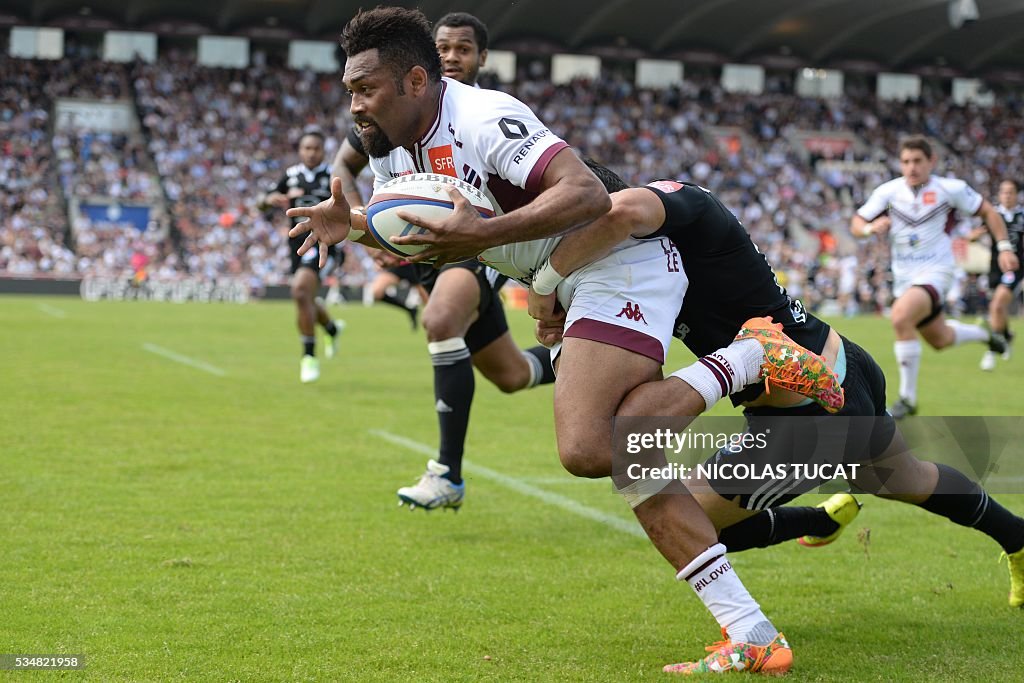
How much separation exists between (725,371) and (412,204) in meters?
1.15

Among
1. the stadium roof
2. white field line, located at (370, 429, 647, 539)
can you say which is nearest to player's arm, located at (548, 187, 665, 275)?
white field line, located at (370, 429, 647, 539)

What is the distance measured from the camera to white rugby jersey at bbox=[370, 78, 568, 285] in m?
3.61

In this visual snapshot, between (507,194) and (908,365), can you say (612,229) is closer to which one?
(507,194)

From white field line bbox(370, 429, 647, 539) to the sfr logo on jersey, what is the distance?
238 centimetres

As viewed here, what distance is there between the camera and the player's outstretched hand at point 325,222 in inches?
148

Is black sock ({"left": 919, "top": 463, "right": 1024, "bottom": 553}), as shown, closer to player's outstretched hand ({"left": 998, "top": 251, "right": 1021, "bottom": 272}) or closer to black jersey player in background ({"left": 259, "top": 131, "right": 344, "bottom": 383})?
player's outstretched hand ({"left": 998, "top": 251, "right": 1021, "bottom": 272})

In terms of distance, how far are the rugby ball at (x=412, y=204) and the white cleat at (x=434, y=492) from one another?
1942 mm

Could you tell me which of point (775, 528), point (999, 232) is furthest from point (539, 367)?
point (999, 232)

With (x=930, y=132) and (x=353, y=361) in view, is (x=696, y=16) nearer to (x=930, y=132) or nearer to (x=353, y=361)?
(x=930, y=132)

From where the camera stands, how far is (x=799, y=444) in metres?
4.16

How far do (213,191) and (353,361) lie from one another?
87.1 feet

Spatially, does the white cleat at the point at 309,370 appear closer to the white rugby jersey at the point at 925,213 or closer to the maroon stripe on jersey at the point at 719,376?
the white rugby jersey at the point at 925,213

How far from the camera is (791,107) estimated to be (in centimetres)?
5044

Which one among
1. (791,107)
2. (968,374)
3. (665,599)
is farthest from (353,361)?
(791,107)
